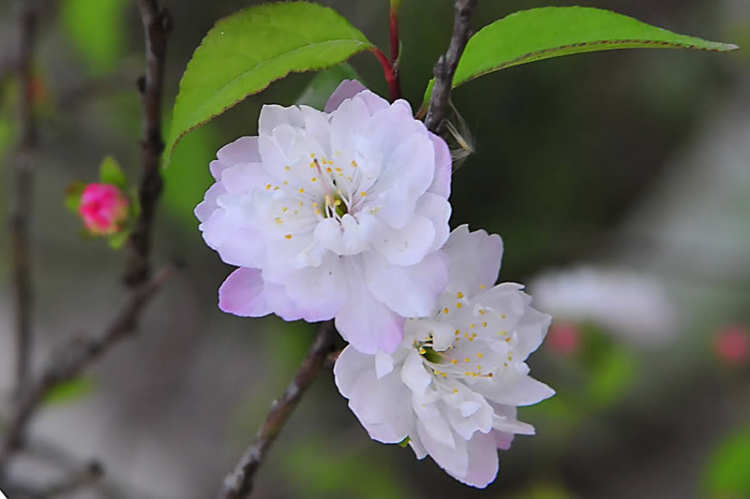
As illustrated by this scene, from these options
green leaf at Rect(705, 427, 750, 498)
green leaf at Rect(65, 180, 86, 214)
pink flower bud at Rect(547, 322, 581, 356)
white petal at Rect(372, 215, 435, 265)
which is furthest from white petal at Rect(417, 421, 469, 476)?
green leaf at Rect(705, 427, 750, 498)

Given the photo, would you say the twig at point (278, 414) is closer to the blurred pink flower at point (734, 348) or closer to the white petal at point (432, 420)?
the white petal at point (432, 420)

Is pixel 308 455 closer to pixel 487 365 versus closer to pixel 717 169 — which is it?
pixel 487 365

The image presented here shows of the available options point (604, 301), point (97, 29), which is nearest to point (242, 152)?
point (97, 29)

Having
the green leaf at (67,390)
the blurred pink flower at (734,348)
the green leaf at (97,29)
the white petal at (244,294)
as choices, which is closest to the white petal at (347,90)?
the white petal at (244,294)

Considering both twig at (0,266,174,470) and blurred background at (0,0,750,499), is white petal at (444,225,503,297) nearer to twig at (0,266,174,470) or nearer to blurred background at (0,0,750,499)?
twig at (0,266,174,470)

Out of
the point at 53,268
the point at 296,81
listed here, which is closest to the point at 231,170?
the point at 296,81

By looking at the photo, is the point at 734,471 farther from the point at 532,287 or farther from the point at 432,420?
the point at 432,420
